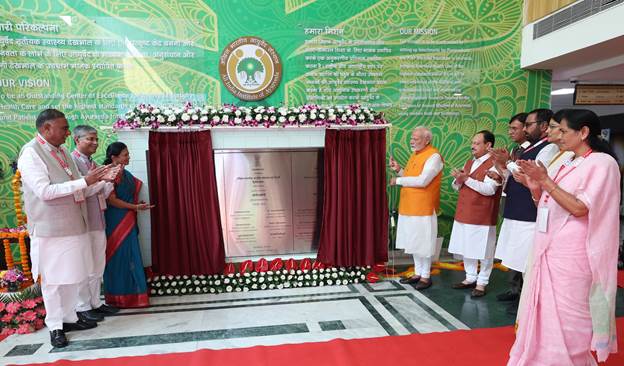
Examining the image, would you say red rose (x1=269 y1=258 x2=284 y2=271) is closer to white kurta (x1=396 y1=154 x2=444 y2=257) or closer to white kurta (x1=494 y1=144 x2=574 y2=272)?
white kurta (x1=396 y1=154 x2=444 y2=257)

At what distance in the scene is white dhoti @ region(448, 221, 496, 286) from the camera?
11.6 ft

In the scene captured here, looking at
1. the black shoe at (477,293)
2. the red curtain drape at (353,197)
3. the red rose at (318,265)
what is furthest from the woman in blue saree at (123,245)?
the black shoe at (477,293)

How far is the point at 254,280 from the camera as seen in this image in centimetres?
388

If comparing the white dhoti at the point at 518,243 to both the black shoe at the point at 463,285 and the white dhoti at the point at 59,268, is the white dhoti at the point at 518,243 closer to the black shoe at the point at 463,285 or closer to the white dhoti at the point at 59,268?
the black shoe at the point at 463,285

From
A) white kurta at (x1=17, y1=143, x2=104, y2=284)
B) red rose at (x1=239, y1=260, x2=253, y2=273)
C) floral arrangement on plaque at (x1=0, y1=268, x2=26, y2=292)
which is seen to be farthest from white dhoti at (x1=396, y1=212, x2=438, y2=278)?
floral arrangement on plaque at (x1=0, y1=268, x2=26, y2=292)

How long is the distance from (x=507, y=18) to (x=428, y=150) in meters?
2.79

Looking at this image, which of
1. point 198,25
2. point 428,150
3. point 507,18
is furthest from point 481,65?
point 198,25

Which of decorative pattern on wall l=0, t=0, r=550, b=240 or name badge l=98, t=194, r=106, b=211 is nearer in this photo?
name badge l=98, t=194, r=106, b=211

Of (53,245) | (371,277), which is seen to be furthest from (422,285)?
(53,245)

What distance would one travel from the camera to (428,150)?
3.75m

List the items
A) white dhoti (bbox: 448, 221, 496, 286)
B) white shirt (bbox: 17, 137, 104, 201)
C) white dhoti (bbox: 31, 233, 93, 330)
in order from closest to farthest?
white shirt (bbox: 17, 137, 104, 201) → white dhoti (bbox: 31, 233, 93, 330) → white dhoti (bbox: 448, 221, 496, 286)

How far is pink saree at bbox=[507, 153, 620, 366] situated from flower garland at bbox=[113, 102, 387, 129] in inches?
91.3

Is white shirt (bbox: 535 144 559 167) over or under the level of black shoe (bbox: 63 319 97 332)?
over

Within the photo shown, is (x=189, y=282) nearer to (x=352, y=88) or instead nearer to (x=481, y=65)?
(x=352, y=88)
